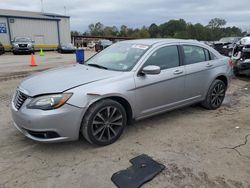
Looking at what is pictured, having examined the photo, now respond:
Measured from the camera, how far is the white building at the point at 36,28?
98.3 ft

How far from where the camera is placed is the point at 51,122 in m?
3.28

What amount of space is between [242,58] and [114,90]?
268 inches

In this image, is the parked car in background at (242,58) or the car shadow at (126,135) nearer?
the car shadow at (126,135)

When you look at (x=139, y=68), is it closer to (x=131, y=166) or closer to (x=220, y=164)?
(x=131, y=166)

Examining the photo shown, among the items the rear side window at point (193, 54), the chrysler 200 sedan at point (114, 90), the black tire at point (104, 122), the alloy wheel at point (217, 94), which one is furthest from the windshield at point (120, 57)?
the alloy wheel at point (217, 94)

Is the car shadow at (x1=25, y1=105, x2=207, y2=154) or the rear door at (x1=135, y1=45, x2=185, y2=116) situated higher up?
the rear door at (x1=135, y1=45, x2=185, y2=116)

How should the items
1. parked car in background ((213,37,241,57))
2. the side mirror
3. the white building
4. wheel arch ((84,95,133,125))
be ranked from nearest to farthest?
wheel arch ((84,95,133,125)), the side mirror, parked car in background ((213,37,241,57)), the white building

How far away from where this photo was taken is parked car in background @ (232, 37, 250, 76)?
342 inches

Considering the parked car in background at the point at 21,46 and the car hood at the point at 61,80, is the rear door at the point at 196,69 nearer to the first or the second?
the car hood at the point at 61,80

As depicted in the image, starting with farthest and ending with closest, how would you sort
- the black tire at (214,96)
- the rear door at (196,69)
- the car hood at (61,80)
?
the black tire at (214,96) → the rear door at (196,69) → the car hood at (61,80)

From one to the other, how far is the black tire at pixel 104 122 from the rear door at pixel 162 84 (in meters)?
0.40

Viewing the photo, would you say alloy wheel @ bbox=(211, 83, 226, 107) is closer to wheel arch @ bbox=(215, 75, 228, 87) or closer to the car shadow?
wheel arch @ bbox=(215, 75, 228, 87)

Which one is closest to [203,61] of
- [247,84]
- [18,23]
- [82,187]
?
[82,187]

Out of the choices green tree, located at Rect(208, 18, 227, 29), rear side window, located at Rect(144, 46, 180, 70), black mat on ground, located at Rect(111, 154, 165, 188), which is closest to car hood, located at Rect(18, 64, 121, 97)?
rear side window, located at Rect(144, 46, 180, 70)
